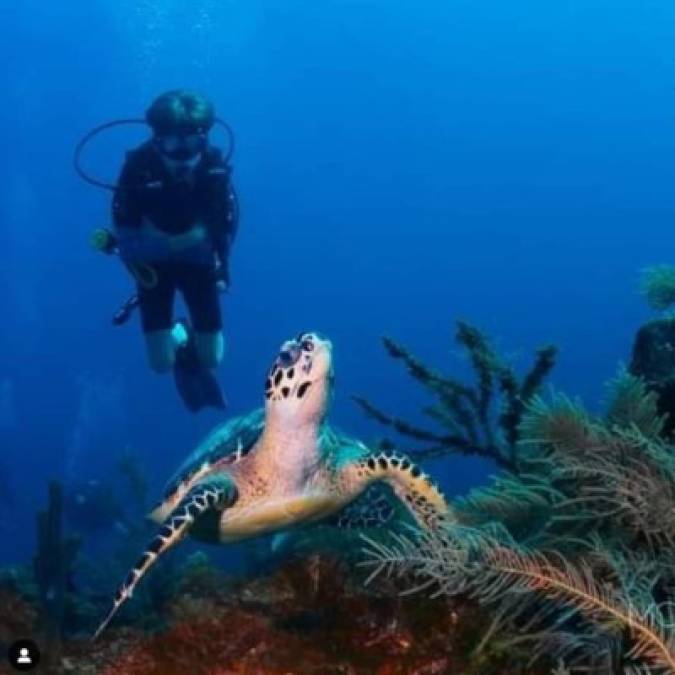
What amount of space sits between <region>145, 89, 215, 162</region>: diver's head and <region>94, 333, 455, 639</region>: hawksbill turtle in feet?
14.4

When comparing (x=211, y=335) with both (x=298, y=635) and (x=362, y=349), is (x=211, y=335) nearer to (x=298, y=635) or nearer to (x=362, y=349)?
(x=298, y=635)

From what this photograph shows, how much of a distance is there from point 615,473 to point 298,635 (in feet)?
3.99

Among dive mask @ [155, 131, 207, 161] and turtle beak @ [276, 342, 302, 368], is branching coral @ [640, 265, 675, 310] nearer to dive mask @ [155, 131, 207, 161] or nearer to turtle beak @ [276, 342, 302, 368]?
turtle beak @ [276, 342, 302, 368]

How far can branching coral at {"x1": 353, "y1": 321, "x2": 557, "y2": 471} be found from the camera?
495 cm

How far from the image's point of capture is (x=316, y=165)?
5285 inches

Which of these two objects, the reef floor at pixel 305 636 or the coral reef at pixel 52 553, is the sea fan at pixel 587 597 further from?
the coral reef at pixel 52 553

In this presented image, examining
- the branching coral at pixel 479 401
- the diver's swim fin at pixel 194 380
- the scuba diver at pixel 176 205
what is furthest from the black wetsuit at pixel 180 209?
the branching coral at pixel 479 401

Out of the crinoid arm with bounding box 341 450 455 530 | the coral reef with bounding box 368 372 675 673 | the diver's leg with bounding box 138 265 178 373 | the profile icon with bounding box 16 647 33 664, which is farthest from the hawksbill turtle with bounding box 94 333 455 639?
the diver's leg with bounding box 138 265 178 373

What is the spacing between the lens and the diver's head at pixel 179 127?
859 cm

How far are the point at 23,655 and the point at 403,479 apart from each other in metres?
2.00

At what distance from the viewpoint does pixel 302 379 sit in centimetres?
438

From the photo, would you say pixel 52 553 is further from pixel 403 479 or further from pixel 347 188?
pixel 347 188

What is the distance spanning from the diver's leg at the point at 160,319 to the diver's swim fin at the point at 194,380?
23cm

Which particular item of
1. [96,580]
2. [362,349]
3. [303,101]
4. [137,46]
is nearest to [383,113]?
[303,101]
